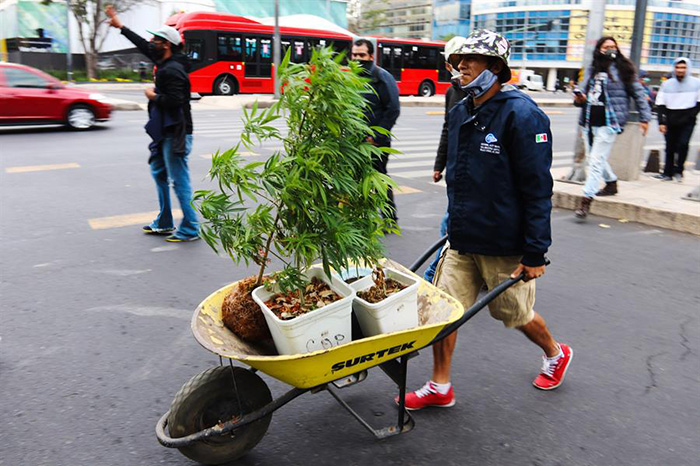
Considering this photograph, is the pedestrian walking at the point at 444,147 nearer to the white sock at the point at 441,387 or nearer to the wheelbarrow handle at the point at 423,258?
the wheelbarrow handle at the point at 423,258

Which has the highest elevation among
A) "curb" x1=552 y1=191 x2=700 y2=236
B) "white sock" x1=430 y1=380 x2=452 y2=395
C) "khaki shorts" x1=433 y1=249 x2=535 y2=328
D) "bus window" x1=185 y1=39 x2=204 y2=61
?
"bus window" x1=185 y1=39 x2=204 y2=61

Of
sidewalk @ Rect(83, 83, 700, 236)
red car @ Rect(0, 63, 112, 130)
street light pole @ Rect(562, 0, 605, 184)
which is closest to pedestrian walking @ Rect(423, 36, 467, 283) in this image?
sidewalk @ Rect(83, 83, 700, 236)

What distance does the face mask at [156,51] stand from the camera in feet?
17.6

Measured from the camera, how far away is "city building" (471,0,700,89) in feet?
285

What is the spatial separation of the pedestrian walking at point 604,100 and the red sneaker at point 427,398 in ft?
15.5

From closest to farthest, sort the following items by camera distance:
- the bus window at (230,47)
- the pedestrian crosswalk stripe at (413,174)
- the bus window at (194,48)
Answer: the pedestrian crosswalk stripe at (413,174)
the bus window at (194,48)
the bus window at (230,47)

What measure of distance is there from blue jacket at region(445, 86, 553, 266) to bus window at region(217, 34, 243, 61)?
2352cm

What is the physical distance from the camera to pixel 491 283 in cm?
308

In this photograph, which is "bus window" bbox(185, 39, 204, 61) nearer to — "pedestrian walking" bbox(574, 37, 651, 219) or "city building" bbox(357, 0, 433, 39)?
"pedestrian walking" bbox(574, 37, 651, 219)

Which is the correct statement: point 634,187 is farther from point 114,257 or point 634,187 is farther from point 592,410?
point 114,257

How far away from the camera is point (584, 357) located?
3762mm

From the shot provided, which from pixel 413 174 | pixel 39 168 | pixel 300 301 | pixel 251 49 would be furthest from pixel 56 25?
pixel 300 301

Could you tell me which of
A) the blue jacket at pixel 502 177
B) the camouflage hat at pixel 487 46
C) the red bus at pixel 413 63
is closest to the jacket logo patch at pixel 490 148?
the blue jacket at pixel 502 177

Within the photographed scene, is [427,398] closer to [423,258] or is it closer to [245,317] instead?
[423,258]
